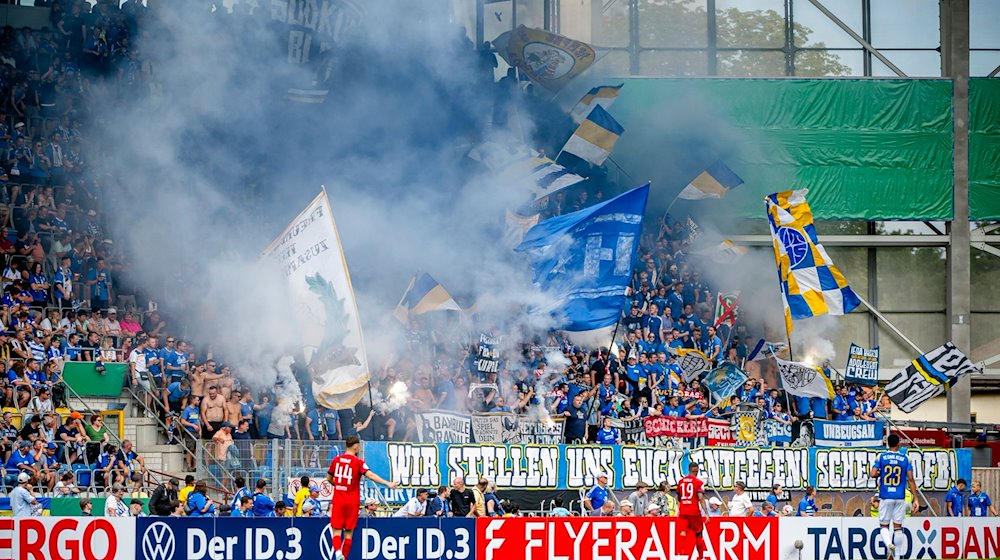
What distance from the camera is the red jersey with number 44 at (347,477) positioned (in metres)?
16.4

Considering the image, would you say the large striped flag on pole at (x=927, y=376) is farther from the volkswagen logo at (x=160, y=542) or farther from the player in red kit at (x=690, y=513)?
the volkswagen logo at (x=160, y=542)

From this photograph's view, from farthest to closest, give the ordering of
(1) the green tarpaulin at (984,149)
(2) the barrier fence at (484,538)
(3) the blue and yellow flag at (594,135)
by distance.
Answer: (1) the green tarpaulin at (984,149) < (3) the blue and yellow flag at (594,135) < (2) the barrier fence at (484,538)

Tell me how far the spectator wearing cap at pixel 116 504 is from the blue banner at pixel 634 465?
4040 millimetres

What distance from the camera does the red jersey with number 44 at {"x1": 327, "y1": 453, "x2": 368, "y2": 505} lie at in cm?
1644

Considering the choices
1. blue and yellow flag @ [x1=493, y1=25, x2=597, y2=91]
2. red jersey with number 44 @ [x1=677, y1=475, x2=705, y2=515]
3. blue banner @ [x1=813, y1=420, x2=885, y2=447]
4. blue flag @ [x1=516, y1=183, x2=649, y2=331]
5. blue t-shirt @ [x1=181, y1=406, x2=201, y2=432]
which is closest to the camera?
red jersey with number 44 @ [x1=677, y1=475, x2=705, y2=515]

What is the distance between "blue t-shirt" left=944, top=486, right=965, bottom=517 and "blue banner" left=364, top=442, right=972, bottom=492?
0.63 meters

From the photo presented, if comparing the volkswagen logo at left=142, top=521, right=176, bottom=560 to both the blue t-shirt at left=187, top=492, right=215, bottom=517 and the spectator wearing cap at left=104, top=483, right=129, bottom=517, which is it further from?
the spectator wearing cap at left=104, top=483, right=129, bottom=517

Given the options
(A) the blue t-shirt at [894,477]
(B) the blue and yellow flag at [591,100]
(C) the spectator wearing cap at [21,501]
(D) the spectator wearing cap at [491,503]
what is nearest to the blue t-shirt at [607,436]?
(D) the spectator wearing cap at [491,503]

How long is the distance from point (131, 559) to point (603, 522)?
245 inches

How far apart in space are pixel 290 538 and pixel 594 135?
55.5 ft

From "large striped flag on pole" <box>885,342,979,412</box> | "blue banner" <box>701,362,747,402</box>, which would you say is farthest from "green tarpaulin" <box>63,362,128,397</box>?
"large striped flag on pole" <box>885,342,979,412</box>

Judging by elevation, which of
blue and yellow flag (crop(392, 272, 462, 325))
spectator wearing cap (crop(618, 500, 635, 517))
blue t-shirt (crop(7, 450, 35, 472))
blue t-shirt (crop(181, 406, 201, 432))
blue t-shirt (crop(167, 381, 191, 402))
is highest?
blue and yellow flag (crop(392, 272, 462, 325))

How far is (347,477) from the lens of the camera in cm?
1645

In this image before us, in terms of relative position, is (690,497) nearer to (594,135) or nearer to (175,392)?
(175,392)
